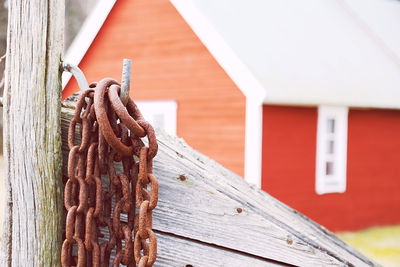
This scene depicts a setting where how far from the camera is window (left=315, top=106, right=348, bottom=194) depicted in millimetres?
8766

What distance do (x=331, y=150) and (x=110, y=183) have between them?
29.8 feet

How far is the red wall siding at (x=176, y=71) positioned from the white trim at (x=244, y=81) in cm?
13

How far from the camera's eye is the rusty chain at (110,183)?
3.05ft

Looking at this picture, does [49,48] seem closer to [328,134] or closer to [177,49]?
[177,49]

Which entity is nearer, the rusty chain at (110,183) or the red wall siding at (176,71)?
the rusty chain at (110,183)

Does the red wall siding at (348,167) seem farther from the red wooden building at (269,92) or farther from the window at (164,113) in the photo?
the window at (164,113)

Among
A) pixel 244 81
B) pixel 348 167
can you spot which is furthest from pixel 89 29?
pixel 348 167

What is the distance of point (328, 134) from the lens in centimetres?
919

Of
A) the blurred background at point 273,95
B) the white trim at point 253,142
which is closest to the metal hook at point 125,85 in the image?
the blurred background at point 273,95

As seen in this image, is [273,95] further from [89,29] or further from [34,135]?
[34,135]

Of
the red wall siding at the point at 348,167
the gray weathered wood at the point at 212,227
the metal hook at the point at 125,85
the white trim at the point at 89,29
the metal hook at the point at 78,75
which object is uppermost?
the white trim at the point at 89,29

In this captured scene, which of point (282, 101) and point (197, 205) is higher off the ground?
point (282, 101)

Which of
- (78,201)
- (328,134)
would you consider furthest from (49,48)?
(328,134)

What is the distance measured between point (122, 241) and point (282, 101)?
6.57m
